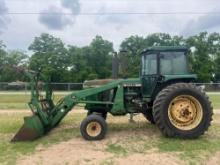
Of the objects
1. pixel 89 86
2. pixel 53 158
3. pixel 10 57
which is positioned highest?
pixel 10 57

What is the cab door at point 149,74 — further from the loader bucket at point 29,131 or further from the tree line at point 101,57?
the tree line at point 101,57

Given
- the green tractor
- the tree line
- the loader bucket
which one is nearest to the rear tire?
the green tractor

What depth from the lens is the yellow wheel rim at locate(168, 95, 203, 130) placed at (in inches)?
417

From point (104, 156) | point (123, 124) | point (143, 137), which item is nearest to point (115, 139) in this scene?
point (143, 137)

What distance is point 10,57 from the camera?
6550 cm

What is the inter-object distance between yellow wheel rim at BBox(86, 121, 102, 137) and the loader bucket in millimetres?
1290

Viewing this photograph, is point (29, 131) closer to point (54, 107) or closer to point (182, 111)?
point (54, 107)

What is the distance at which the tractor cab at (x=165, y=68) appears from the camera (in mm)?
11031

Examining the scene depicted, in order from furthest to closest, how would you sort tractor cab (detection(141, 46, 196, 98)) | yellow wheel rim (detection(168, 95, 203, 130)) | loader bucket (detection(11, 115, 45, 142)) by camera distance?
tractor cab (detection(141, 46, 196, 98)), yellow wheel rim (detection(168, 95, 203, 130)), loader bucket (detection(11, 115, 45, 142))

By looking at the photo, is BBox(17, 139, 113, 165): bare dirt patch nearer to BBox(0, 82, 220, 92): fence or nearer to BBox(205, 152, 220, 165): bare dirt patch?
BBox(205, 152, 220, 165): bare dirt patch

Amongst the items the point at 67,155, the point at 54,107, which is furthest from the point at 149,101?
the point at 67,155

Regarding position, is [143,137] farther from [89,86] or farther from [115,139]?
[89,86]

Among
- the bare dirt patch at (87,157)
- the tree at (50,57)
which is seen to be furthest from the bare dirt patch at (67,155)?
the tree at (50,57)

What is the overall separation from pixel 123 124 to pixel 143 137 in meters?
2.34
